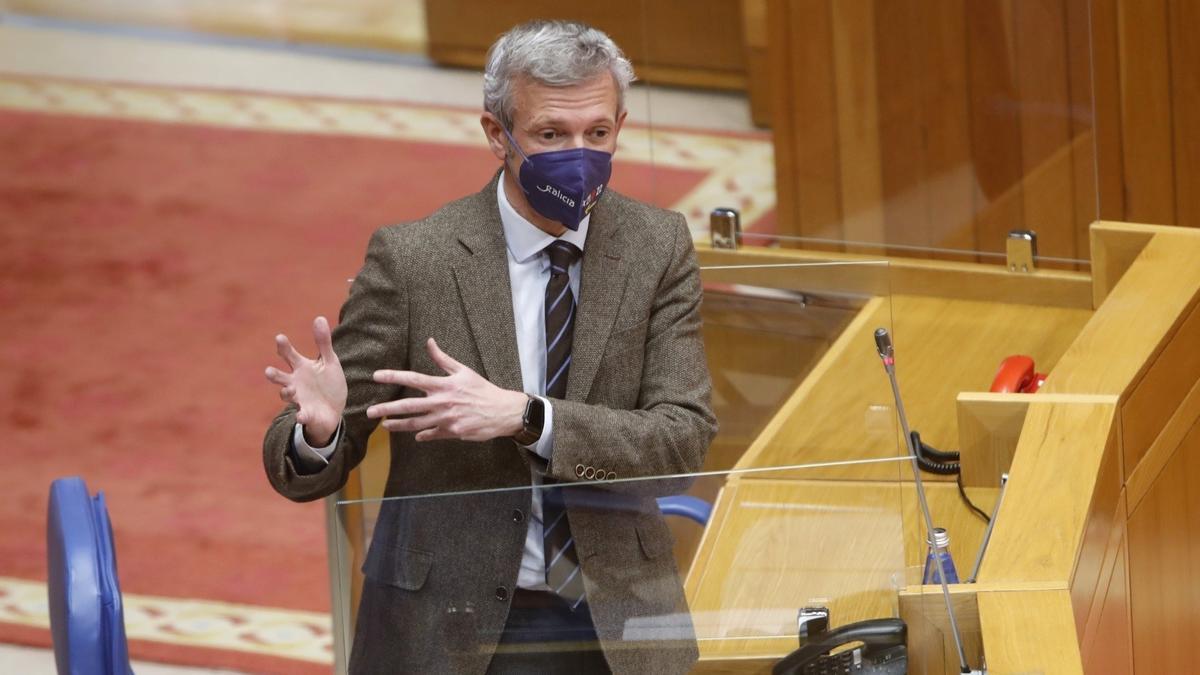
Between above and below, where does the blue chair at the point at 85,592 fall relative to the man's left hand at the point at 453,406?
below

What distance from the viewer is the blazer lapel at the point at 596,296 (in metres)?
2.20

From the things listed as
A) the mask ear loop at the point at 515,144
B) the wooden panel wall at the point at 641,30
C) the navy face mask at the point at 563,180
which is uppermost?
the wooden panel wall at the point at 641,30

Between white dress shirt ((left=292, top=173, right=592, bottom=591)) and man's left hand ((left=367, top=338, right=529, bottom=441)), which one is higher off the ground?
white dress shirt ((left=292, top=173, right=592, bottom=591))

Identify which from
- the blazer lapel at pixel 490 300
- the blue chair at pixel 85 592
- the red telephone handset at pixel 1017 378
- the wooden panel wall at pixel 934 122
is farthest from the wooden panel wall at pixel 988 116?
the blue chair at pixel 85 592

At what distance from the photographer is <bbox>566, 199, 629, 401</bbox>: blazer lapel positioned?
220 cm

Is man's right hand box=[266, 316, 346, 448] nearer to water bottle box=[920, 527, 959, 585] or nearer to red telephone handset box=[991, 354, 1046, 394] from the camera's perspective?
water bottle box=[920, 527, 959, 585]

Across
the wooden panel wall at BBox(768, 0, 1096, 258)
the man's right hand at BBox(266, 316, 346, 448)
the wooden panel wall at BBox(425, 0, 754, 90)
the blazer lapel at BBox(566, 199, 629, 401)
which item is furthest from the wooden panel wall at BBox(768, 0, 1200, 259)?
the man's right hand at BBox(266, 316, 346, 448)

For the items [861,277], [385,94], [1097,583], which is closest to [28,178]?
[385,94]

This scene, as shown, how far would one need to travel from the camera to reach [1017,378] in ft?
9.85

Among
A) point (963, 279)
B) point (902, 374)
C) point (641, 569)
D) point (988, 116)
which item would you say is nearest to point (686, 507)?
point (641, 569)

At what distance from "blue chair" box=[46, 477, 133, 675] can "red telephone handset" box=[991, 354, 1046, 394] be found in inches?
64.3

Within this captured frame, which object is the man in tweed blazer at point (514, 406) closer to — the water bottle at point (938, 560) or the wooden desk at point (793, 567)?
the wooden desk at point (793, 567)

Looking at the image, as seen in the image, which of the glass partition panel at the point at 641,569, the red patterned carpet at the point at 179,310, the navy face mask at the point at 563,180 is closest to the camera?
the glass partition panel at the point at 641,569

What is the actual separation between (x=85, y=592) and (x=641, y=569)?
0.62 m
